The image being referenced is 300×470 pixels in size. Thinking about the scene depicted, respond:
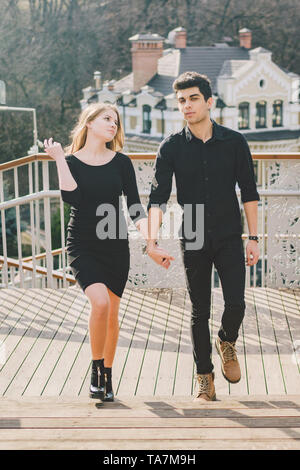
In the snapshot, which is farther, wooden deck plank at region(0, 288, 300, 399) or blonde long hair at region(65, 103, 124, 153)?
wooden deck plank at region(0, 288, 300, 399)

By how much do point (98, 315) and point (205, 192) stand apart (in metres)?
0.73

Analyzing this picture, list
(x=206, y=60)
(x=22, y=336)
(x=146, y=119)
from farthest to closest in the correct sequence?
(x=206, y=60), (x=146, y=119), (x=22, y=336)

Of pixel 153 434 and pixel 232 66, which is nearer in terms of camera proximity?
pixel 153 434

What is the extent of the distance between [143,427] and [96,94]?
34768mm

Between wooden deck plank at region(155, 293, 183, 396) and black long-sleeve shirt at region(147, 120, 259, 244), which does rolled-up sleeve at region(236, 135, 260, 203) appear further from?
wooden deck plank at region(155, 293, 183, 396)

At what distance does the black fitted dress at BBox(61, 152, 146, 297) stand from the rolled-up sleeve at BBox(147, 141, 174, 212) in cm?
10

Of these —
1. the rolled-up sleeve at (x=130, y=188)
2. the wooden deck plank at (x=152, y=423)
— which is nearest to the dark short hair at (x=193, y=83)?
the rolled-up sleeve at (x=130, y=188)

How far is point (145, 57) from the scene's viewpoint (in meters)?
35.0

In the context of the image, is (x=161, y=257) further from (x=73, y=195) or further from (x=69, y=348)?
(x=69, y=348)

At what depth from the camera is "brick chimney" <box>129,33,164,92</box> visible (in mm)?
34719

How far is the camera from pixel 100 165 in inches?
120

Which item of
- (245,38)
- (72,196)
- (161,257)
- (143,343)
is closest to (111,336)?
(161,257)

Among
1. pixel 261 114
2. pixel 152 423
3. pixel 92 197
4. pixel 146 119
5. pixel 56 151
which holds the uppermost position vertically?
pixel 56 151

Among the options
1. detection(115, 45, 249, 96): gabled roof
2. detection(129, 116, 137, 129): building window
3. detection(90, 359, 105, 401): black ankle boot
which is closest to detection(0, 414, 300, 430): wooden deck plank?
detection(90, 359, 105, 401): black ankle boot
